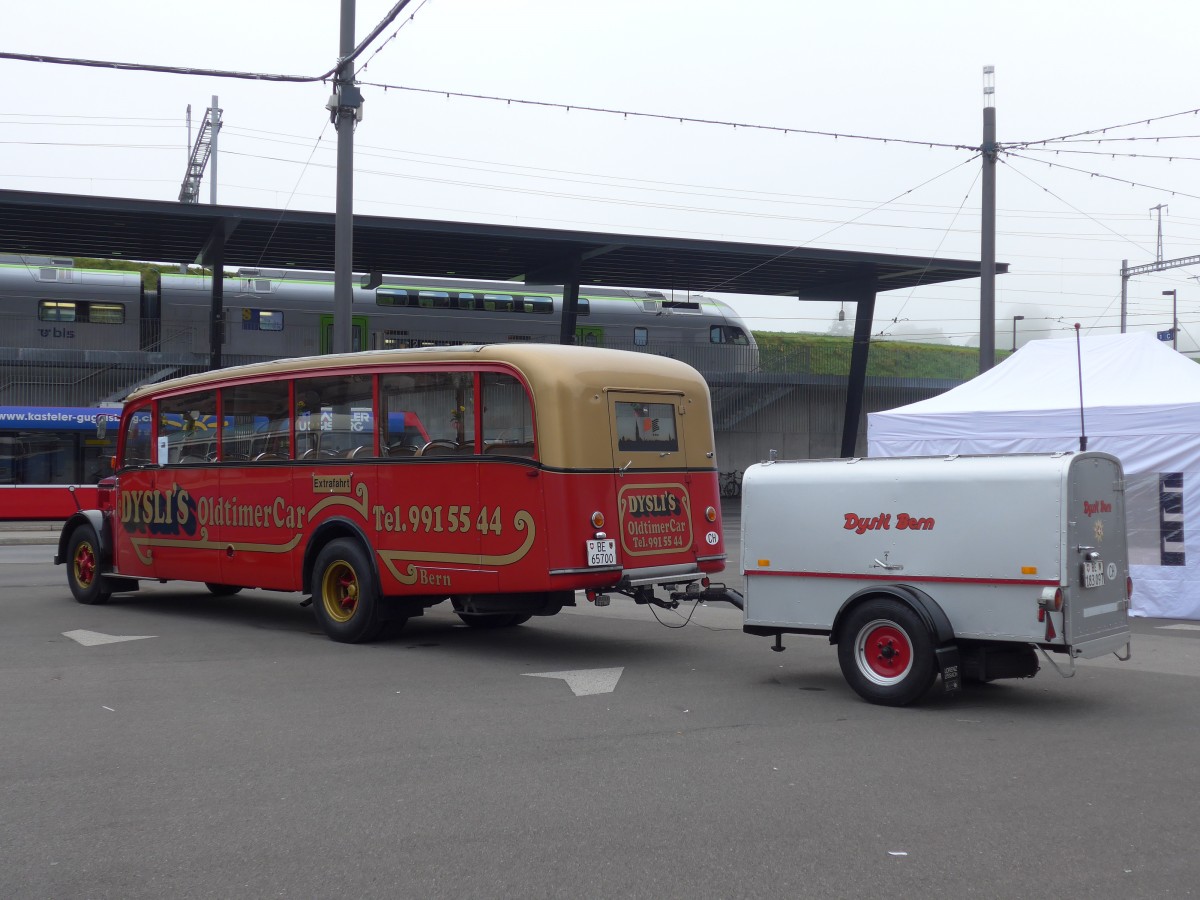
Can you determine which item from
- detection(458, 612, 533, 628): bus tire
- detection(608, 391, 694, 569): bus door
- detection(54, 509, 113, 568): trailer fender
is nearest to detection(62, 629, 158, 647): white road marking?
detection(54, 509, 113, 568): trailer fender

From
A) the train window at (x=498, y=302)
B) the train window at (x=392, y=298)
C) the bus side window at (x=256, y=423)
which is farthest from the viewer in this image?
the train window at (x=498, y=302)

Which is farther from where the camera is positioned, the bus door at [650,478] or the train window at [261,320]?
the train window at [261,320]

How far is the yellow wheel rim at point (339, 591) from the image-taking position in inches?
452

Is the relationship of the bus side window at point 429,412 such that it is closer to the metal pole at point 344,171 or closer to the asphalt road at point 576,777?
the asphalt road at point 576,777

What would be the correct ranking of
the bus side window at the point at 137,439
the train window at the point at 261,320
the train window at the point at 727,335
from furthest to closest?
the train window at the point at 727,335 < the train window at the point at 261,320 < the bus side window at the point at 137,439

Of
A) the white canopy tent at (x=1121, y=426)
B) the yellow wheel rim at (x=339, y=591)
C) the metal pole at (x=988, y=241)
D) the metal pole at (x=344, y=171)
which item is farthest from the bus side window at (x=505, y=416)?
the metal pole at (x=988, y=241)

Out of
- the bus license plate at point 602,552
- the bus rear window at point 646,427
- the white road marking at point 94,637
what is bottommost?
the white road marking at point 94,637

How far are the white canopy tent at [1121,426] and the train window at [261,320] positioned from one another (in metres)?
27.9

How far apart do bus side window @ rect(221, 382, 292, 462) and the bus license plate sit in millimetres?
3738

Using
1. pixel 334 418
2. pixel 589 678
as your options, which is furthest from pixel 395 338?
pixel 589 678

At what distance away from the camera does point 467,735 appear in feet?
24.4

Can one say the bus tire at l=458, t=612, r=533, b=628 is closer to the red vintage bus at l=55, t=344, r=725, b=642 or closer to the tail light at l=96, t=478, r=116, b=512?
the red vintage bus at l=55, t=344, r=725, b=642

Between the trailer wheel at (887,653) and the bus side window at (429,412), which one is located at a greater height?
the bus side window at (429,412)

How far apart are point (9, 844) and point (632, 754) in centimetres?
320
